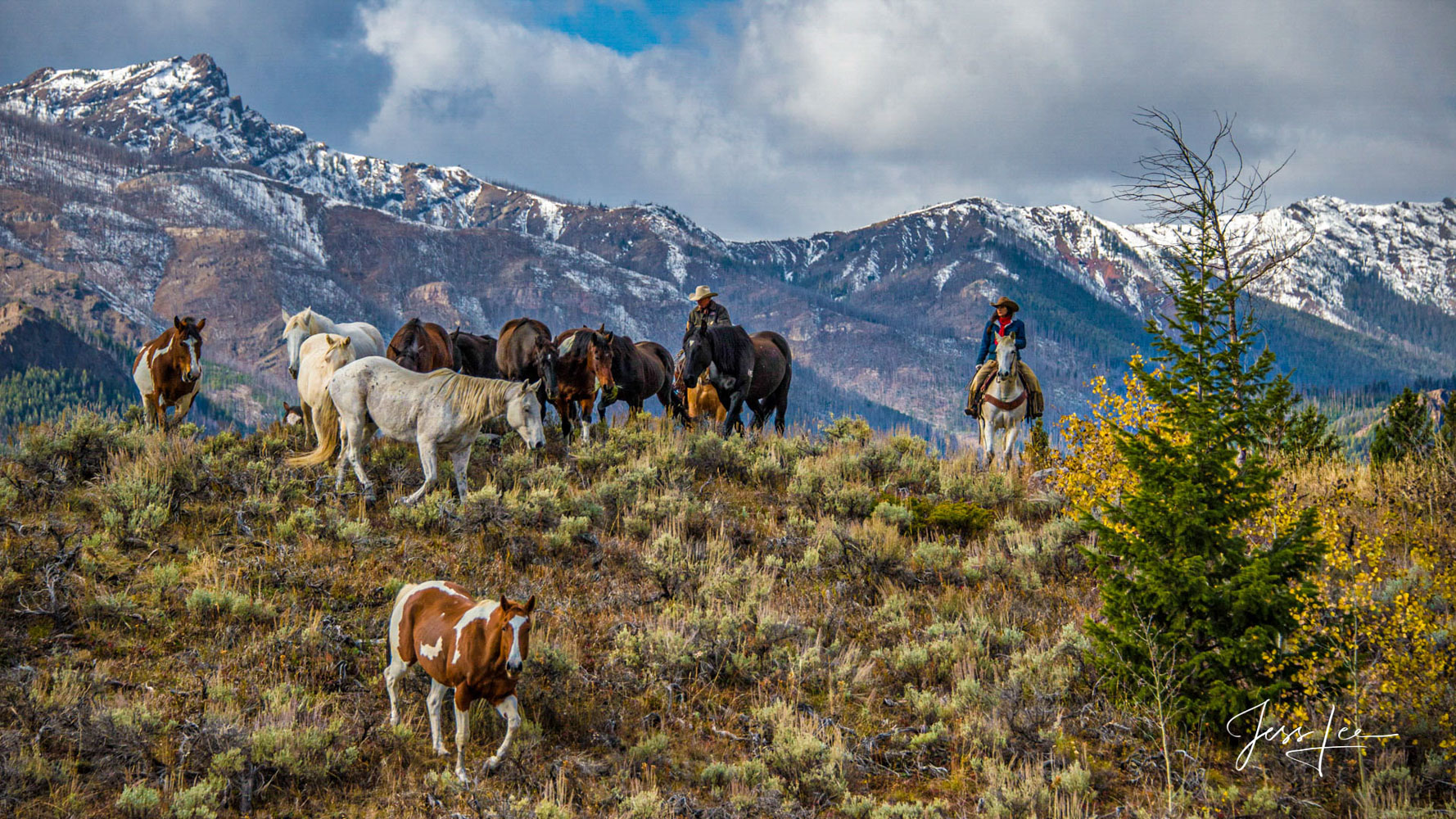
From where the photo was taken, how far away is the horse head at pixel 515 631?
5133mm

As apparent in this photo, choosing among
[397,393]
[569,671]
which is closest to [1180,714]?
[569,671]

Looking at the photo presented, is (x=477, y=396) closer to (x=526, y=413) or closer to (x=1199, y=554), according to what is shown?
(x=526, y=413)

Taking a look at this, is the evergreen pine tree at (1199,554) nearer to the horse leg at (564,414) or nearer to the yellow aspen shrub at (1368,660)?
the yellow aspen shrub at (1368,660)

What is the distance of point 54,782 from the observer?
5.02 metres

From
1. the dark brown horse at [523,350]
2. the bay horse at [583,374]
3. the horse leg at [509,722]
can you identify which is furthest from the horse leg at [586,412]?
the horse leg at [509,722]

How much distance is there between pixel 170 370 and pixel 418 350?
338cm

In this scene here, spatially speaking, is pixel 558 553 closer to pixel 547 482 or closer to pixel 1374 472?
pixel 547 482

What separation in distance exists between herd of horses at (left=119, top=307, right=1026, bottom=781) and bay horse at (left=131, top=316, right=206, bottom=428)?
2cm

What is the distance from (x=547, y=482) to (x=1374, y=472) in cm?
1172

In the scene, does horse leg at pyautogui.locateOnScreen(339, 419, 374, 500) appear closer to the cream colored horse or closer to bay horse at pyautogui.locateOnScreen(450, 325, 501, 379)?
the cream colored horse

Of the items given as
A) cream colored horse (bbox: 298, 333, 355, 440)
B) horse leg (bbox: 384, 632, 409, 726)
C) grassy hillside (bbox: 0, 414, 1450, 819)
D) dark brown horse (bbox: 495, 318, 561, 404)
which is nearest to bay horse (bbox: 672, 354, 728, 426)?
dark brown horse (bbox: 495, 318, 561, 404)

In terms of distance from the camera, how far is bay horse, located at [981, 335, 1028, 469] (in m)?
13.7

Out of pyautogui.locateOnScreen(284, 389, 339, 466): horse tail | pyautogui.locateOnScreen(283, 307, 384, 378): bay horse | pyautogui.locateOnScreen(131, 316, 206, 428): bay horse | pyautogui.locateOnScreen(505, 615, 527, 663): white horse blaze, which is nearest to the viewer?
pyautogui.locateOnScreen(505, 615, 527, 663): white horse blaze
